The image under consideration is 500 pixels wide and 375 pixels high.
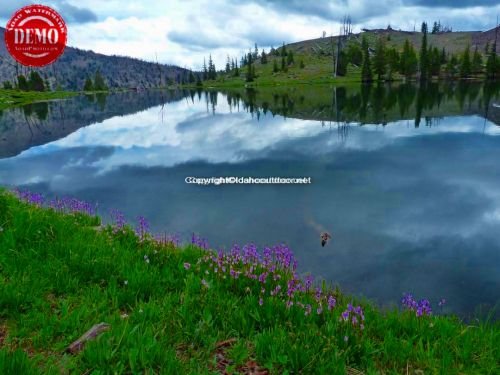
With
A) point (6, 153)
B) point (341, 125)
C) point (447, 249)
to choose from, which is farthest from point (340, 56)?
point (447, 249)

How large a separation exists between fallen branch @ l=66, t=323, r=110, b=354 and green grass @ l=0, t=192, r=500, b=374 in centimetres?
15

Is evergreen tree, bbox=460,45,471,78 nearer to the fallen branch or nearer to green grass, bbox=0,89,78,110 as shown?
green grass, bbox=0,89,78,110

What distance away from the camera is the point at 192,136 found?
118 feet

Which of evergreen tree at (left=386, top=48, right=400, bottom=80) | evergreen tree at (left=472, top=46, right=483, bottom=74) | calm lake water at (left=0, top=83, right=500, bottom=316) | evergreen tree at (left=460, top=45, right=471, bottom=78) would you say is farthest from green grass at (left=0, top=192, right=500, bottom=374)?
evergreen tree at (left=472, top=46, right=483, bottom=74)

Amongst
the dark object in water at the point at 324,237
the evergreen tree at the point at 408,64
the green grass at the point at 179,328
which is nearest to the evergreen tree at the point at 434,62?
the evergreen tree at the point at 408,64

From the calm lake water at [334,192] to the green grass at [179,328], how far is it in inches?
115

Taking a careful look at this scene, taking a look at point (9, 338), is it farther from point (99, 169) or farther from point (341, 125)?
point (341, 125)

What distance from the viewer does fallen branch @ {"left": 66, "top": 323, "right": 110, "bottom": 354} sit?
505cm

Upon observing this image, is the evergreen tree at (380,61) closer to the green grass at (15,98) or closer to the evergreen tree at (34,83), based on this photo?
the green grass at (15,98)

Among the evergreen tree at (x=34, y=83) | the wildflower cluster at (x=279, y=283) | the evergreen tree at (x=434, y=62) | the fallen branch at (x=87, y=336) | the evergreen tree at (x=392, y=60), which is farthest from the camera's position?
the evergreen tree at (x=34, y=83)

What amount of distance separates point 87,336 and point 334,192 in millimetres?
→ 12689

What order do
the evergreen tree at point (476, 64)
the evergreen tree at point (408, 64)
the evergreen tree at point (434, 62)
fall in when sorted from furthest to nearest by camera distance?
the evergreen tree at point (476, 64) < the evergreen tree at point (434, 62) < the evergreen tree at point (408, 64)

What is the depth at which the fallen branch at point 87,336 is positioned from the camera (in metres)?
5.05

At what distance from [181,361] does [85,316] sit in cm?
192
